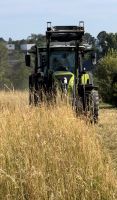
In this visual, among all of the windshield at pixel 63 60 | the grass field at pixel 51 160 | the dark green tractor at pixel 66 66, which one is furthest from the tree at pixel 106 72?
the grass field at pixel 51 160

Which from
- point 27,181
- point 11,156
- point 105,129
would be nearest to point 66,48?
point 105,129

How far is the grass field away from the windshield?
232 inches

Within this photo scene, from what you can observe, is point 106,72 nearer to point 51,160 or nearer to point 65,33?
point 65,33

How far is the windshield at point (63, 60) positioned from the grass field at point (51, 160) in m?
5.90

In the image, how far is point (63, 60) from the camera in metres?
15.5

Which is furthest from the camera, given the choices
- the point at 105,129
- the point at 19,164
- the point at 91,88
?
the point at 91,88

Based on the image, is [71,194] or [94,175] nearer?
[71,194]

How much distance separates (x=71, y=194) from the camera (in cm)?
568

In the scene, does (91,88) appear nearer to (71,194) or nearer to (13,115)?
(13,115)

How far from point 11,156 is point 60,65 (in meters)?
8.72

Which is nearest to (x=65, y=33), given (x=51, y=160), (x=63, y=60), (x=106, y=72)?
(x=63, y=60)

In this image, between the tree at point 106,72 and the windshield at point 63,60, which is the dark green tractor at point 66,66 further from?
the tree at point 106,72

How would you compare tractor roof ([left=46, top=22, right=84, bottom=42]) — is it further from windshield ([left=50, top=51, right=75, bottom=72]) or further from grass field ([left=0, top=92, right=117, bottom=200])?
grass field ([left=0, top=92, right=117, bottom=200])

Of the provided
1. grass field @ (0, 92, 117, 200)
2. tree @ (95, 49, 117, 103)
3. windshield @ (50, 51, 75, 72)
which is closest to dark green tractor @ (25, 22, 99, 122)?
windshield @ (50, 51, 75, 72)
